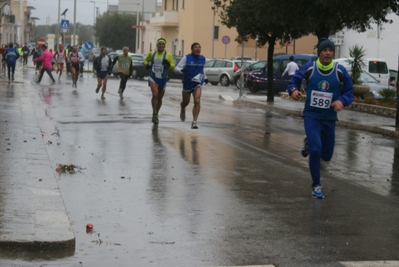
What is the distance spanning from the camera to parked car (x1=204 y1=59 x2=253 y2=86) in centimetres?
4712

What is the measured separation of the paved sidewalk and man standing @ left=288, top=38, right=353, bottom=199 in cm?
291

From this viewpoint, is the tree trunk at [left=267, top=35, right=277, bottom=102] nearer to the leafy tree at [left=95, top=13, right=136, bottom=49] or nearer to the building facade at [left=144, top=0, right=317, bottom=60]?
the building facade at [left=144, top=0, right=317, bottom=60]

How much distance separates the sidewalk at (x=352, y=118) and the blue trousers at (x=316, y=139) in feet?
29.2

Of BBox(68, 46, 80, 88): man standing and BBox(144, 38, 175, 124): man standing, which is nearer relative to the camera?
BBox(144, 38, 175, 124): man standing

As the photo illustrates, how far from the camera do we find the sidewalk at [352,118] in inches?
767

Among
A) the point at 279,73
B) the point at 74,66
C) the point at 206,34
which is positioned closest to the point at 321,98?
the point at 74,66

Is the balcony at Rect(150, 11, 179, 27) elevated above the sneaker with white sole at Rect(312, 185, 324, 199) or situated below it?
above

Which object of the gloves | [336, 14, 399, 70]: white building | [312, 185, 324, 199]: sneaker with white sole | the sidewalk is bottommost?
the sidewalk

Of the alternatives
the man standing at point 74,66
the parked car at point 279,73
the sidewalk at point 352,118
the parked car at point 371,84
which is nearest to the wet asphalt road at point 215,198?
the sidewalk at point 352,118

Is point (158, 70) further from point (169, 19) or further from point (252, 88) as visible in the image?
point (169, 19)

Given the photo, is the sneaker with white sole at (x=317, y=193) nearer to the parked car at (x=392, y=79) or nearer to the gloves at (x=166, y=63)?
the gloves at (x=166, y=63)

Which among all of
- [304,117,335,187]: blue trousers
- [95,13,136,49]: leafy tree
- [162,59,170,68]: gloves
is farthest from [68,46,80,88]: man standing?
[95,13,136,49]: leafy tree

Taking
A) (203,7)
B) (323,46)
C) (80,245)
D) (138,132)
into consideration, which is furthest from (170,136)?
(203,7)

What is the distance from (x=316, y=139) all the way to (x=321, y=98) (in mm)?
479
